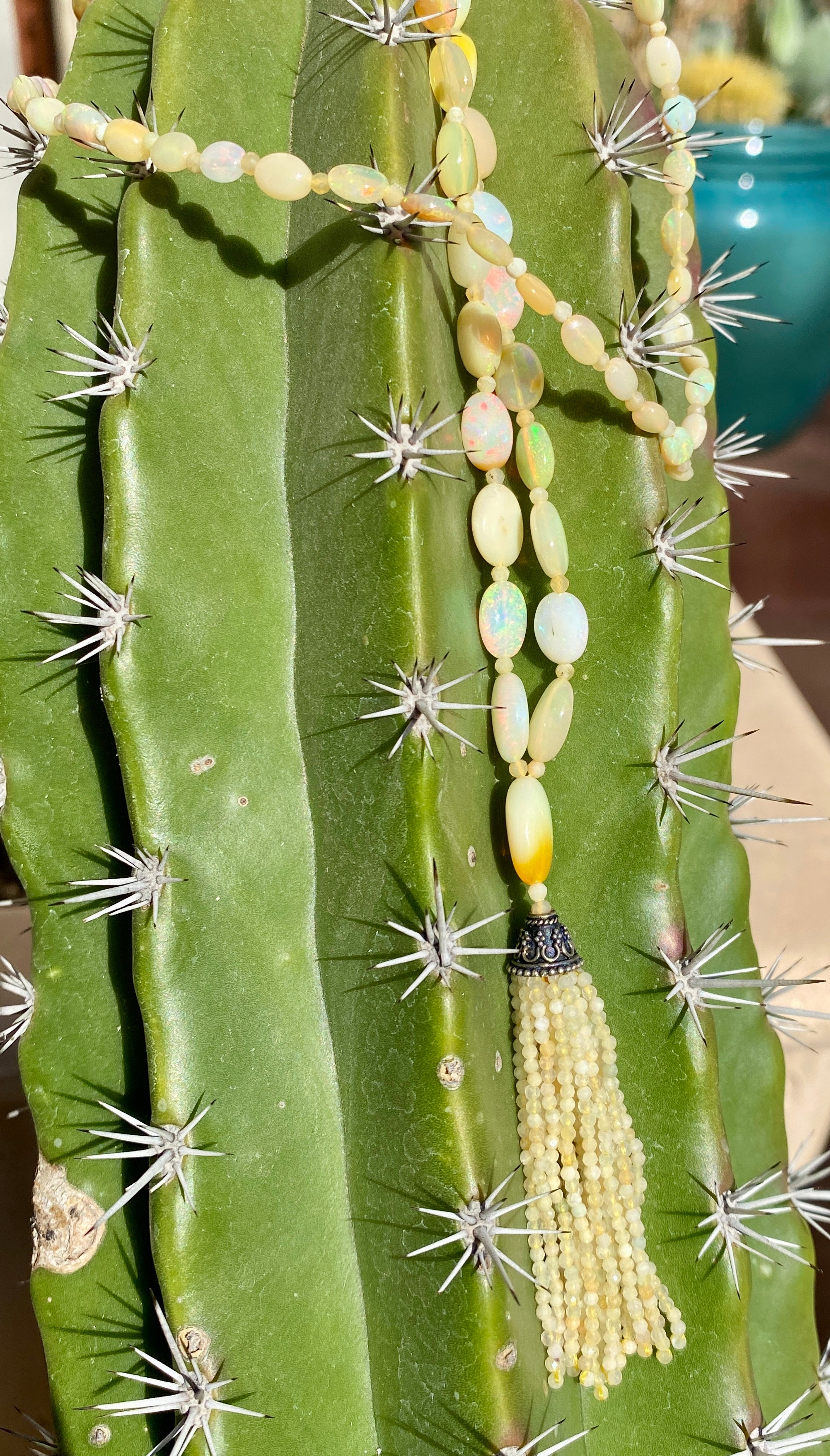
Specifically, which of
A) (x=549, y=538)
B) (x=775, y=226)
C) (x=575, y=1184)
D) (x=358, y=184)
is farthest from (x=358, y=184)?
(x=775, y=226)

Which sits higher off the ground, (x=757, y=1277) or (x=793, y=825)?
Result: (x=793, y=825)

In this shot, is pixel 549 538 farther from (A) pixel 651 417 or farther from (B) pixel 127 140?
(B) pixel 127 140

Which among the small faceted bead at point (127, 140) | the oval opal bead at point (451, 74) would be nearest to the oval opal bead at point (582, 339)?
the oval opal bead at point (451, 74)

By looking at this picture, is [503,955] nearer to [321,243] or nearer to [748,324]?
[321,243]

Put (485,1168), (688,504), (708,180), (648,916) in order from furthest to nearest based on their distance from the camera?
1. (708,180)
2. (688,504)
3. (648,916)
4. (485,1168)

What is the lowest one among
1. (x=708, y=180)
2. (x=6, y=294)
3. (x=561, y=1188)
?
(x=561, y=1188)

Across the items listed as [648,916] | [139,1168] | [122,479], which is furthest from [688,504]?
[139,1168]
